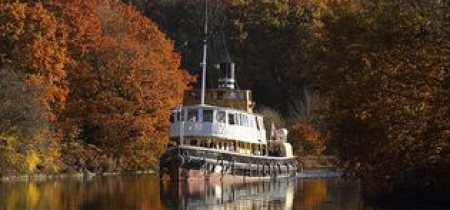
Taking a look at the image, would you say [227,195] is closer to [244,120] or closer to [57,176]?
[244,120]

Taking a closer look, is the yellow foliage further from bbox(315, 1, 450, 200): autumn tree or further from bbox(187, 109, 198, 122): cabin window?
bbox(315, 1, 450, 200): autumn tree

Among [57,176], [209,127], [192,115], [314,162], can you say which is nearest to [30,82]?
[57,176]

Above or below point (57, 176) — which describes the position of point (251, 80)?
above

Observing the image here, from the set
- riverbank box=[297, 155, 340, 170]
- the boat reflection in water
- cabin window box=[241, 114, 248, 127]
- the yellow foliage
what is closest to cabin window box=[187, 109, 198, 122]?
cabin window box=[241, 114, 248, 127]

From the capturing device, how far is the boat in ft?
178

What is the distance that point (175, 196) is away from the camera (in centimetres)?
4253

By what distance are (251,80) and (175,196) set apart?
6095 centimetres

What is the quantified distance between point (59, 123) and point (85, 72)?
4346 mm

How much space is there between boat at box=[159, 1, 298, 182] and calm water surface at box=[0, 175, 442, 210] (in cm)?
164

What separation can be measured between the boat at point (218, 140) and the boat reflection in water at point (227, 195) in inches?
52.6

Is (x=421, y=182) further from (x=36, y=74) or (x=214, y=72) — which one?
(x=214, y=72)

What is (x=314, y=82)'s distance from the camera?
3675 cm

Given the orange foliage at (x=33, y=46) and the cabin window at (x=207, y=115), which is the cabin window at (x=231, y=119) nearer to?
the cabin window at (x=207, y=115)

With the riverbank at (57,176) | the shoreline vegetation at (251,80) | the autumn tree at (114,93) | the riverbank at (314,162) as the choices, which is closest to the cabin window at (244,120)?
the shoreline vegetation at (251,80)
